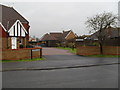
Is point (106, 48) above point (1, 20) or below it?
below

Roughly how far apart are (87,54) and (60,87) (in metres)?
13.4

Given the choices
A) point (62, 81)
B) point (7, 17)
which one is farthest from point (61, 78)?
point (7, 17)

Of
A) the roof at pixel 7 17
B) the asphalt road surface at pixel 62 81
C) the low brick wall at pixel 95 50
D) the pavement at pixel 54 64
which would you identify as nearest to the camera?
the asphalt road surface at pixel 62 81

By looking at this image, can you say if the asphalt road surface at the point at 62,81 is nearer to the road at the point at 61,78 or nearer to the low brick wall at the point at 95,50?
the road at the point at 61,78

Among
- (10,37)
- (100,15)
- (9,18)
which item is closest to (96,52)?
(100,15)

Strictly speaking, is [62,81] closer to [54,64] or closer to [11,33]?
[54,64]

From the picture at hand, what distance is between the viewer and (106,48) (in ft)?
62.6

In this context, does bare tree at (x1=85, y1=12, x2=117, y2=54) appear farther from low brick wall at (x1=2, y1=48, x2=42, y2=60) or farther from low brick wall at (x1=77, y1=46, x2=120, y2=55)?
low brick wall at (x1=2, y1=48, x2=42, y2=60)

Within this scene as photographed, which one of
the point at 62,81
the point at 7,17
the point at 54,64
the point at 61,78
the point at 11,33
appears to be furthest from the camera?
the point at 7,17

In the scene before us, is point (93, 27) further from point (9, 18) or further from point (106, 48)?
point (9, 18)

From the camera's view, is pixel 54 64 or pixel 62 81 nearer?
pixel 62 81

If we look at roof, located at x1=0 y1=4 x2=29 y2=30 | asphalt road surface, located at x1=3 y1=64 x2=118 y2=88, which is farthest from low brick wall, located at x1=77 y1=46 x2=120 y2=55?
asphalt road surface, located at x1=3 y1=64 x2=118 y2=88

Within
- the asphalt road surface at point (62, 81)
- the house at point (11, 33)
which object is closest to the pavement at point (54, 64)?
the asphalt road surface at point (62, 81)

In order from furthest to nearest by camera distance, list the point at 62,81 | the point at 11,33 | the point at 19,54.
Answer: the point at 11,33 → the point at 19,54 → the point at 62,81
